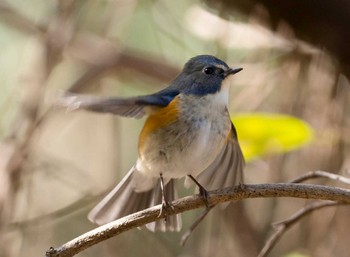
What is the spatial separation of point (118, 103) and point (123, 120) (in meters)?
1.95

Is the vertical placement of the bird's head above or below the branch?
above

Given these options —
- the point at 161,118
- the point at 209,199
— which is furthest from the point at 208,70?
the point at 209,199

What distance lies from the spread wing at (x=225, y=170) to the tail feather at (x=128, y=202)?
0.45 feet

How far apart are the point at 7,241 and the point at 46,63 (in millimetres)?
842

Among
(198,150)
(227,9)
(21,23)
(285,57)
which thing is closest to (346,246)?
(285,57)

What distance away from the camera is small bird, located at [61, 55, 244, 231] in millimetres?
2268

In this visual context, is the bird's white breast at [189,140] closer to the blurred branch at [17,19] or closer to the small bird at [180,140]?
the small bird at [180,140]

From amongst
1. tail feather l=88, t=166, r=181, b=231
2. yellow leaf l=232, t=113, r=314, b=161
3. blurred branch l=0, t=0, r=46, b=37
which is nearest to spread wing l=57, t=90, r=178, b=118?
yellow leaf l=232, t=113, r=314, b=161

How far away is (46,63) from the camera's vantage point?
325 cm

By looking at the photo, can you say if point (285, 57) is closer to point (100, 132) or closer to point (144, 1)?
point (144, 1)

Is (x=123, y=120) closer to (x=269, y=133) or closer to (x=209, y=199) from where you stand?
(x=269, y=133)

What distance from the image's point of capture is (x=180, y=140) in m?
2.29

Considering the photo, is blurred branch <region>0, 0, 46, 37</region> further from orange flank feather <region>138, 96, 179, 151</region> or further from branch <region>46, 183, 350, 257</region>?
branch <region>46, 183, 350, 257</region>

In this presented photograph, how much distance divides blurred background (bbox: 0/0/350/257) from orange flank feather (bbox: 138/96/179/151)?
0.30 meters
